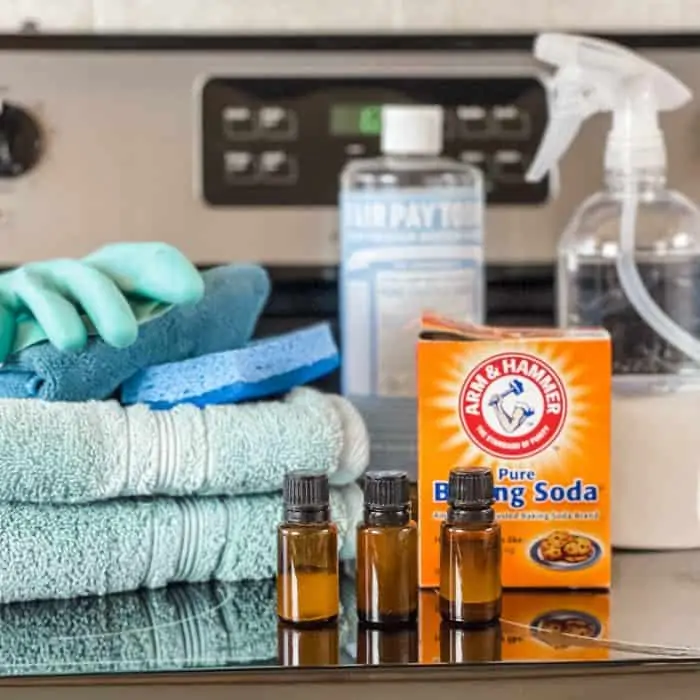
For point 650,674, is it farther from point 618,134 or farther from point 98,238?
point 98,238

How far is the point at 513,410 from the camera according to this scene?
2.18ft

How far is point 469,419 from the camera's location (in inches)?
26.2

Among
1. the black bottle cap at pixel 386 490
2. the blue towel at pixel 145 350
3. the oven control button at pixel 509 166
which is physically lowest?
the black bottle cap at pixel 386 490

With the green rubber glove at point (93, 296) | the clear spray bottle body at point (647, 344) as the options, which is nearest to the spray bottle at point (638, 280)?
the clear spray bottle body at point (647, 344)

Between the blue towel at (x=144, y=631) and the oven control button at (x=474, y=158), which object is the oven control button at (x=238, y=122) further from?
the blue towel at (x=144, y=631)

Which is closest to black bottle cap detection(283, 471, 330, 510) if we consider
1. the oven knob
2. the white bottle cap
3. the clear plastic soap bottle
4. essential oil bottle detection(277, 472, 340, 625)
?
essential oil bottle detection(277, 472, 340, 625)

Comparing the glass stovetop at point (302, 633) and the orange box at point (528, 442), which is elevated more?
the orange box at point (528, 442)

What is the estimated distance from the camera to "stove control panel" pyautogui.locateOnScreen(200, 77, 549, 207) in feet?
3.32

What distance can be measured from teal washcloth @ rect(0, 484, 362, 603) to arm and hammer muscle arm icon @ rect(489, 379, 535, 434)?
3.5 inches

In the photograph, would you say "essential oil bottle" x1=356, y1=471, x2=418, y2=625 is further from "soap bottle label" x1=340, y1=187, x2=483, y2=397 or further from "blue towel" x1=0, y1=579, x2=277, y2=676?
"soap bottle label" x1=340, y1=187, x2=483, y2=397

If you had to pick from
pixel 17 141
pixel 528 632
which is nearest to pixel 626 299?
pixel 528 632

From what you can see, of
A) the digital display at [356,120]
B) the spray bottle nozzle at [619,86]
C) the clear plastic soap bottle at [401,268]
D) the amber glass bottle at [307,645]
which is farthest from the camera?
the digital display at [356,120]

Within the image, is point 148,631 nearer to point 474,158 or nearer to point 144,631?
point 144,631

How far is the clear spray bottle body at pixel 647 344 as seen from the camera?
0.73m
